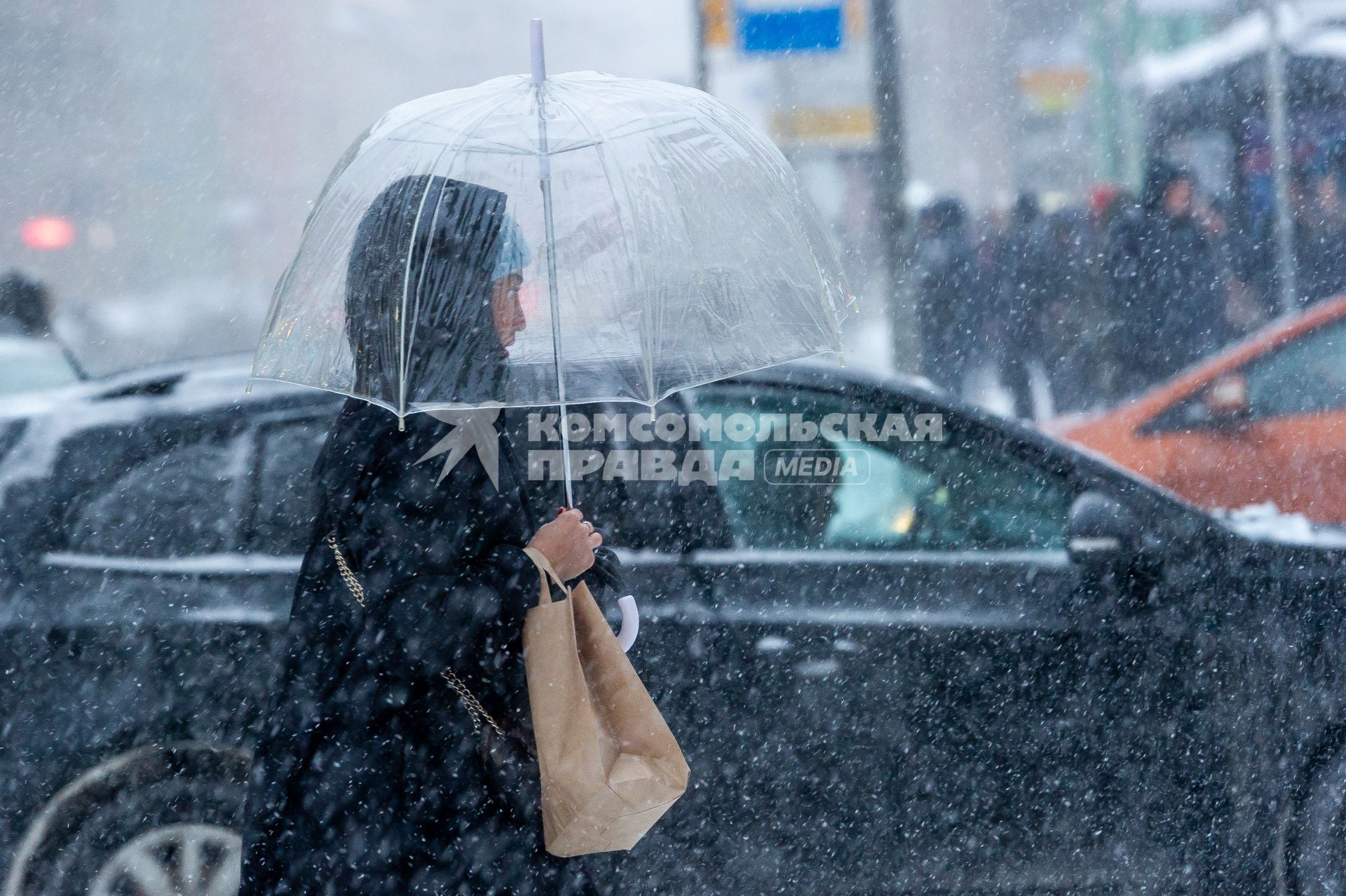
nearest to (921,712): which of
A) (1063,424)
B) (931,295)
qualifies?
(1063,424)

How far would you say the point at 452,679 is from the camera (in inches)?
81.4

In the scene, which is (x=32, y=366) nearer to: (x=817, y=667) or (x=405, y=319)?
(x=817, y=667)

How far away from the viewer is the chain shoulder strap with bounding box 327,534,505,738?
2.02 meters

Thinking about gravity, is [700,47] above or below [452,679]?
above

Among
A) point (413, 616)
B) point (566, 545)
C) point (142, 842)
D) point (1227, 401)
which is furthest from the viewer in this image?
point (1227, 401)

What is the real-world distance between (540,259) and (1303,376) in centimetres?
471

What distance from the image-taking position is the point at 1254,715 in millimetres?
3262

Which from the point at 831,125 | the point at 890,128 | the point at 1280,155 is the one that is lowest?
the point at 1280,155

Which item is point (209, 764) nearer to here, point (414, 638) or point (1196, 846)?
point (414, 638)

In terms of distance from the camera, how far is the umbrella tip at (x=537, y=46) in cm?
200

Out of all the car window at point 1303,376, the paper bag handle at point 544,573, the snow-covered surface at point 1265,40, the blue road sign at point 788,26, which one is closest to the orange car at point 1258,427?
the car window at point 1303,376

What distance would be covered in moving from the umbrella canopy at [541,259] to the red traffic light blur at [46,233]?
19.6 m

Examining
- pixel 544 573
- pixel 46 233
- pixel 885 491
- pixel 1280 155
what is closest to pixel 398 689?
pixel 544 573

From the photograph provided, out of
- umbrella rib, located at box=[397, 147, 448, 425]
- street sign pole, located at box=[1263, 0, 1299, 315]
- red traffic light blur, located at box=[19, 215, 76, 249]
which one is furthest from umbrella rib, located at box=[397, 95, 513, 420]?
red traffic light blur, located at box=[19, 215, 76, 249]
